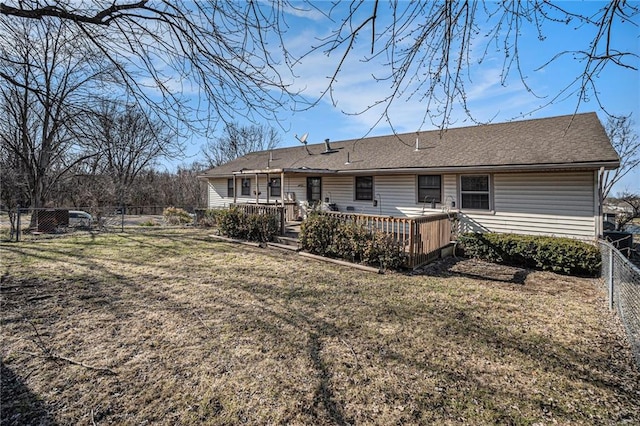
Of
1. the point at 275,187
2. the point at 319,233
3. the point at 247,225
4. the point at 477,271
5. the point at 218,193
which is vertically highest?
the point at 275,187

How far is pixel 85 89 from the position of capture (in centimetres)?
472

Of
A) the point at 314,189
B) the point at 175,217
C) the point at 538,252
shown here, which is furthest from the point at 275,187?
the point at 538,252

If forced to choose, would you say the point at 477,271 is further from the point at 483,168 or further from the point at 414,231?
the point at 483,168

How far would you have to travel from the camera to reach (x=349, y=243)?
804 cm

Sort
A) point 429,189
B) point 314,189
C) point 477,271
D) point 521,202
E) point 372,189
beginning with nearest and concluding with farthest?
point 477,271, point 521,202, point 429,189, point 372,189, point 314,189

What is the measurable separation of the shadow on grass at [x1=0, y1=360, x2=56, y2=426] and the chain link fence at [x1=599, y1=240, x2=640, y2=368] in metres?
5.70

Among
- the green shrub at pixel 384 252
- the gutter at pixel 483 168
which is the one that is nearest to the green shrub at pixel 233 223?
the gutter at pixel 483 168

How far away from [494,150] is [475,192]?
1.54 m

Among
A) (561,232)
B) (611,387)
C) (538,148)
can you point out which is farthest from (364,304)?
(538,148)

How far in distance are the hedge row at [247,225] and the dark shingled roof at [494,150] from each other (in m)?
4.17

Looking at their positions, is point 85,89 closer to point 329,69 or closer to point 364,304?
point 329,69

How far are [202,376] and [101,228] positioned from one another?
1465cm

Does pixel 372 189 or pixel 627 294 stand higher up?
pixel 372 189

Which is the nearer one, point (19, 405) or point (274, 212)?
point (19, 405)
